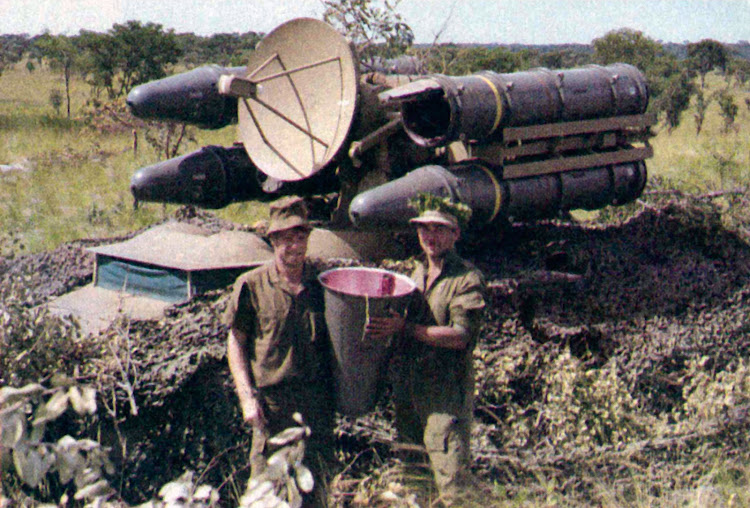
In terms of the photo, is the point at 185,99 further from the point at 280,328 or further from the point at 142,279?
the point at 280,328

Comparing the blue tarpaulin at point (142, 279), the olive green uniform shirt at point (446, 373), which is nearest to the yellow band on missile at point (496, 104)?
the blue tarpaulin at point (142, 279)

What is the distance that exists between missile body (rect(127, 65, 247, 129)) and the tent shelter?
125 cm

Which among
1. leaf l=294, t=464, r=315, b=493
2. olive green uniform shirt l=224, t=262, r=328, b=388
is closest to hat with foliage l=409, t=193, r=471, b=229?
olive green uniform shirt l=224, t=262, r=328, b=388

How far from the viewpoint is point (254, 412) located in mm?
4176

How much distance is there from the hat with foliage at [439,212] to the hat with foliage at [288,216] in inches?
24.3

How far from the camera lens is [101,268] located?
25.9 feet

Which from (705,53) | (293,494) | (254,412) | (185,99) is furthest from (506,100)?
(705,53)

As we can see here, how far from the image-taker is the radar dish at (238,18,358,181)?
295 inches

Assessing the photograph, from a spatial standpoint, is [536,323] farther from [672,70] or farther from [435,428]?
[672,70]

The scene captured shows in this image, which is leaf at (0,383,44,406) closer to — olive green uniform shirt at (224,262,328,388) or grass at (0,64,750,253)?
olive green uniform shirt at (224,262,328,388)

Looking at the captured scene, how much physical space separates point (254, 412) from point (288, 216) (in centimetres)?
99

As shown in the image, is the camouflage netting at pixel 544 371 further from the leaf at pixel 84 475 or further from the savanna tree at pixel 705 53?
the savanna tree at pixel 705 53

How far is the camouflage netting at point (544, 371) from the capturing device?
554 centimetres

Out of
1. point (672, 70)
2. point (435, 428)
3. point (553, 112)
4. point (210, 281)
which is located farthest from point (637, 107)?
point (672, 70)
